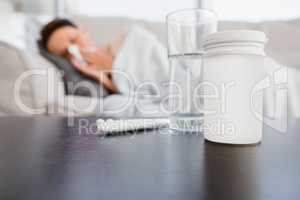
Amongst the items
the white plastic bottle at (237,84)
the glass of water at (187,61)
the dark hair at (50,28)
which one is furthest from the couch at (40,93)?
the white plastic bottle at (237,84)

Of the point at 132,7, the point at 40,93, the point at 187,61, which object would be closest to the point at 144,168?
the point at 187,61

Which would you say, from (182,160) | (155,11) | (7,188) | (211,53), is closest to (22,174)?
(7,188)

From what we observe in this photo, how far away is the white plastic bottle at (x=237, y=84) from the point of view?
1.26 feet

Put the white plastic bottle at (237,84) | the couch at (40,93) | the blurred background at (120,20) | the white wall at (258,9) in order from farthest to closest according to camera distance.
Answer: the white wall at (258,9) < the blurred background at (120,20) < the couch at (40,93) < the white plastic bottle at (237,84)

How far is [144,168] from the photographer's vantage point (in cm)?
30

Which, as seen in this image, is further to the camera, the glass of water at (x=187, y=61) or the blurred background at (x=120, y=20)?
the blurred background at (x=120, y=20)

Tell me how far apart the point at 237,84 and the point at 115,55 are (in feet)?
4.35

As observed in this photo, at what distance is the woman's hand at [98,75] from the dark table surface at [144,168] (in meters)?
1.05

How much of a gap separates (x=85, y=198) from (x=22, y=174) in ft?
0.29

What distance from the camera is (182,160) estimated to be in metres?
0.33

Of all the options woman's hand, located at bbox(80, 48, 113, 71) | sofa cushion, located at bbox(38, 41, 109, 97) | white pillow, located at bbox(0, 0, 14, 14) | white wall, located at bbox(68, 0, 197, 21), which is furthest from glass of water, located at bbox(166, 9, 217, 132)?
white pillow, located at bbox(0, 0, 14, 14)

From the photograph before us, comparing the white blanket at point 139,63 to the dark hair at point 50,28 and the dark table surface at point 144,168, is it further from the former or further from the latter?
the dark table surface at point 144,168

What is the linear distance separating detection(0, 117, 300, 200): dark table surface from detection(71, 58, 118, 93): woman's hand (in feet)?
3.44

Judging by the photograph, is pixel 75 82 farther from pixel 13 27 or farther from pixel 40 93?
pixel 13 27
